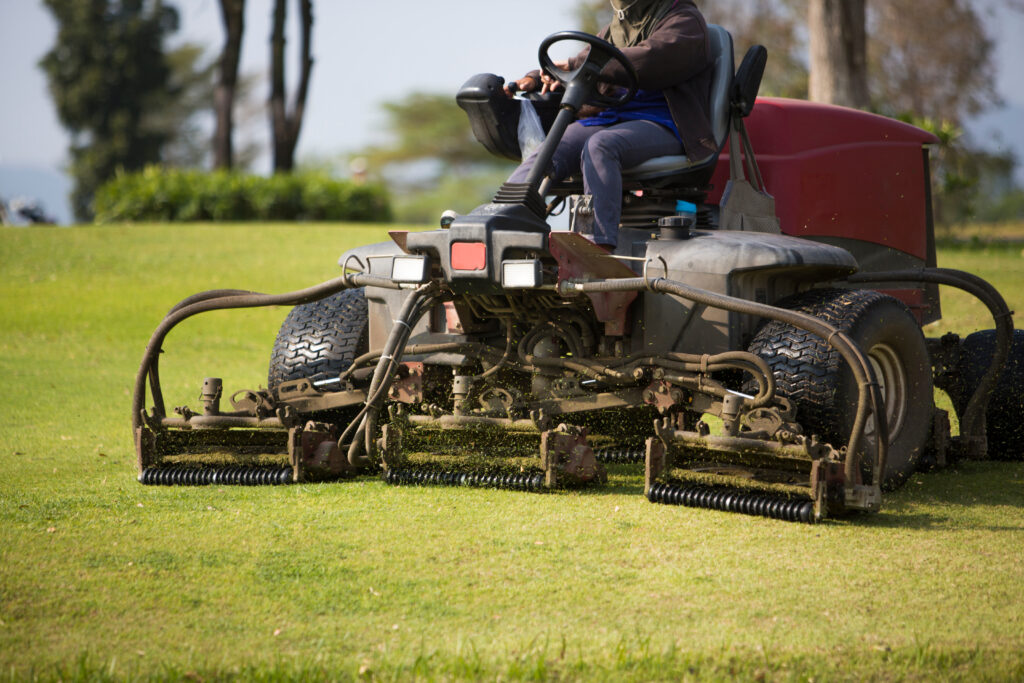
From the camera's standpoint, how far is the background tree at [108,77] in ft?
156

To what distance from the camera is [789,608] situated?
3232mm

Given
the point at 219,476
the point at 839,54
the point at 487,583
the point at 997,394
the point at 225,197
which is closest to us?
the point at 487,583

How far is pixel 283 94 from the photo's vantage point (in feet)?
80.2

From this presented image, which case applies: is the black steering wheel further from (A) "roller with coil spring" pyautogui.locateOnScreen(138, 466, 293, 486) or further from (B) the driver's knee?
(A) "roller with coil spring" pyautogui.locateOnScreen(138, 466, 293, 486)

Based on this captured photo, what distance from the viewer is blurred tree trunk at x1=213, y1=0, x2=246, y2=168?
24.5 meters

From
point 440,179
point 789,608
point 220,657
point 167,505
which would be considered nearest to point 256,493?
point 167,505

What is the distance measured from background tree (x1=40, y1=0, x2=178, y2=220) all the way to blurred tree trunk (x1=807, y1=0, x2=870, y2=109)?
36.7 m

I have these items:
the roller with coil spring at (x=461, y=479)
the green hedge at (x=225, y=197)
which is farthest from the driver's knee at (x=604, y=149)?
the green hedge at (x=225, y=197)

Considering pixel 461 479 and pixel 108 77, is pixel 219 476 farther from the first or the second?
pixel 108 77

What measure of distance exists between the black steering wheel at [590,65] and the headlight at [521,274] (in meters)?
0.85

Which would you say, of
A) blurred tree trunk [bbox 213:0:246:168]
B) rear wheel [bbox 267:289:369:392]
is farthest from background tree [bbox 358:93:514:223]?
rear wheel [bbox 267:289:369:392]

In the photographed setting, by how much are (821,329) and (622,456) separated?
1529 mm

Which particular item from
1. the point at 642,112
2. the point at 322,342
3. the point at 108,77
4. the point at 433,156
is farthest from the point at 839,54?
the point at 433,156

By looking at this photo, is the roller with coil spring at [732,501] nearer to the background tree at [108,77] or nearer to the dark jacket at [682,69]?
the dark jacket at [682,69]
